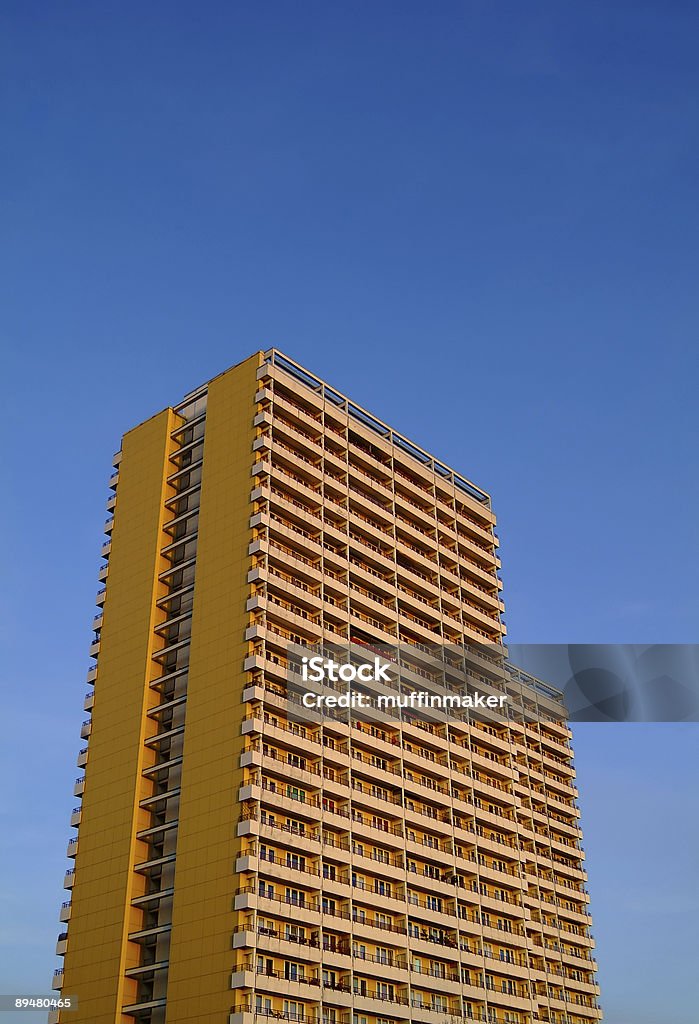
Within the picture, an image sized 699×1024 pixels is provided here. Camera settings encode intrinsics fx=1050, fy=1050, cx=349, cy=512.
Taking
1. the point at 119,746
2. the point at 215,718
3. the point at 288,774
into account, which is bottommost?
the point at 288,774

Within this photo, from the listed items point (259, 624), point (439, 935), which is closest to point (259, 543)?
point (259, 624)

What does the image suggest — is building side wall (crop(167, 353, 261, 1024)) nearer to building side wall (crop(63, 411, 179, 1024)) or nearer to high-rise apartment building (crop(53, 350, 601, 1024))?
high-rise apartment building (crop(53, 350, 601, 1024))

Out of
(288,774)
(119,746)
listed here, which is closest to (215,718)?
(288,774)

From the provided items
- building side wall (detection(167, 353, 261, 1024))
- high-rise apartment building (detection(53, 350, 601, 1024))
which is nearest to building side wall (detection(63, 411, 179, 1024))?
high-rise apartment building (detection(53, 350, 601, 1024))

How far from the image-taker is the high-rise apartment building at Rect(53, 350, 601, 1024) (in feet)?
210

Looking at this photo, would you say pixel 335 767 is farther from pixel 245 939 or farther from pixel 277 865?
pixel 245 939

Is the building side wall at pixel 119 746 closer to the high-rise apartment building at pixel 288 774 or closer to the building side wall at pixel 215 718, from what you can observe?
the high-rise apartment building at pixel 288 774

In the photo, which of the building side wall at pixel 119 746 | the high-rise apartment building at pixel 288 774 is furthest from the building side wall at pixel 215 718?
the building side wall at pixel 119 746

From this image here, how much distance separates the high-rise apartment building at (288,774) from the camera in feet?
210

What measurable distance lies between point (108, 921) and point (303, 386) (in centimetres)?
4233

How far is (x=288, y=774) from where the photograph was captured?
67438 mm

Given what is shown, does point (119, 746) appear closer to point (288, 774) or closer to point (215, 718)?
point (215, 718)

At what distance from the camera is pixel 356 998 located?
215 feet

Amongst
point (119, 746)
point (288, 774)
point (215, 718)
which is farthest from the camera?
point (119, 746)
